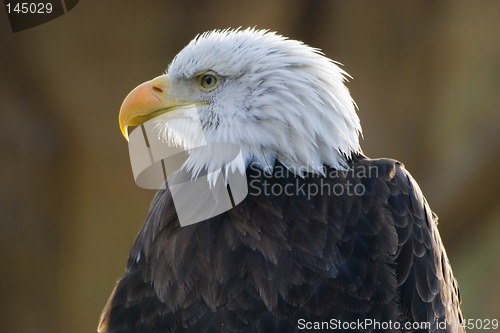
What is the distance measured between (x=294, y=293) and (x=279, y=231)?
0.24 m

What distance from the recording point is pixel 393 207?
3.26 meters

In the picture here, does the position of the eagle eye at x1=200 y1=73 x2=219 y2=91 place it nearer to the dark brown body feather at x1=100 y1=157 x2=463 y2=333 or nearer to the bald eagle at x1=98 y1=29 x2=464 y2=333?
the bald eagle at x1=98 y1=29 x2=464 y2=333

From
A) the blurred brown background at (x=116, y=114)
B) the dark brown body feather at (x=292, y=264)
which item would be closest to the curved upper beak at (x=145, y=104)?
the dark brown body feather at (x=292, y=264)

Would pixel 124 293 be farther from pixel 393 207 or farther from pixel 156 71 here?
pixel 156 71

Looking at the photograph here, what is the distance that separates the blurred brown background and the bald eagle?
12.0 feet

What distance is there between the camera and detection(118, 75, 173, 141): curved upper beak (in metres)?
3.39

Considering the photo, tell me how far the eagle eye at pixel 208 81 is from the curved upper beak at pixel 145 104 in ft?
0.46

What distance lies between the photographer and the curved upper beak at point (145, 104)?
3391mm

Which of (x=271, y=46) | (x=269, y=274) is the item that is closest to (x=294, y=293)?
(x=269, y=274)

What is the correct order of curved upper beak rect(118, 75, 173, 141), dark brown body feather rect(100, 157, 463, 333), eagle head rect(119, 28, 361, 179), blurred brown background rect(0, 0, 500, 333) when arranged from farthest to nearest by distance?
blurred brown background rect(0, 0, 500, 333), curved upper beak rect(118, 75, 173, 141), eagle head rect(119, 28, 361, 179), dark brown body feather rect(100, 157, 463, 333)

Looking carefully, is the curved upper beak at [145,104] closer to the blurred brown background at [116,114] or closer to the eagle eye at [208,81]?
the eagle eye at [208,81]

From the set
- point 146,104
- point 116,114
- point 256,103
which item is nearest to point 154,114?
point 146,104

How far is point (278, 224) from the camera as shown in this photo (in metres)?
3.17

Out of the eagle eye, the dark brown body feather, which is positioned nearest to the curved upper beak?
the eagle eye
